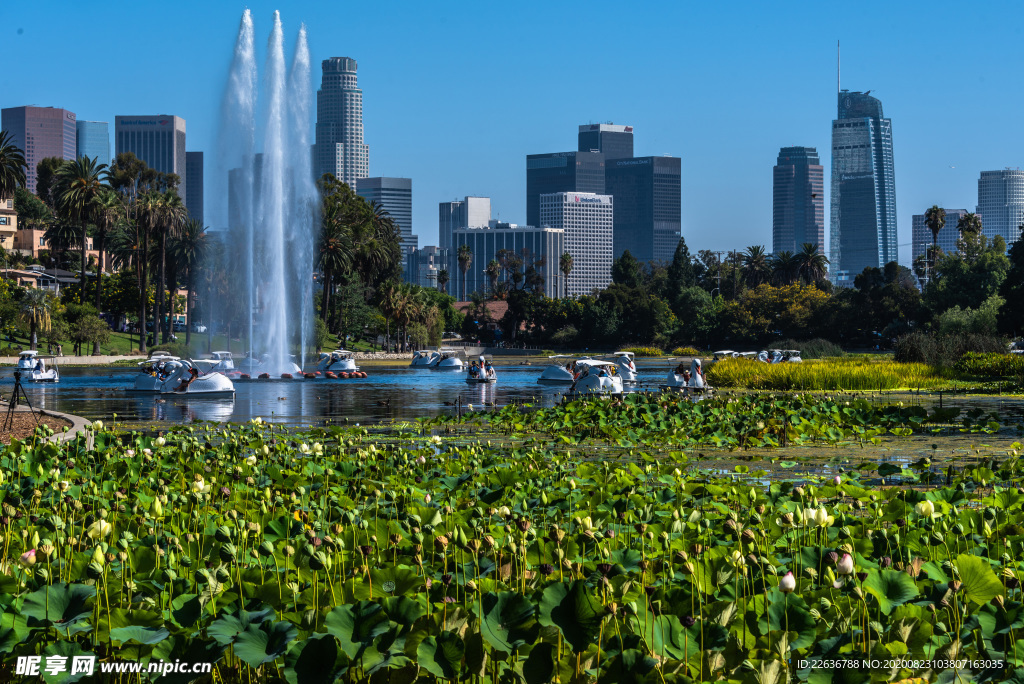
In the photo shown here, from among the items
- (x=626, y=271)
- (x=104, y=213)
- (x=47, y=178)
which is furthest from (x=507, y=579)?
(x=47, y=178)

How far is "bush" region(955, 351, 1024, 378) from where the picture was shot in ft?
135

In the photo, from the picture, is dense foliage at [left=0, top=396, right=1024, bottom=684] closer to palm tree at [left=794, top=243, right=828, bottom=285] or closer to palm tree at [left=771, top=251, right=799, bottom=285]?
palm tree at [left=794, top=243, right=828, bottom=285]

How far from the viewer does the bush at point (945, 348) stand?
4788cm

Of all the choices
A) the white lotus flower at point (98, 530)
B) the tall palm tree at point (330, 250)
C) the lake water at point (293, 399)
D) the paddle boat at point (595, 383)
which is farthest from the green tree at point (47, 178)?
the white lotus flower at point (98, 530)

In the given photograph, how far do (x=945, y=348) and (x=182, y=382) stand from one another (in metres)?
34.0

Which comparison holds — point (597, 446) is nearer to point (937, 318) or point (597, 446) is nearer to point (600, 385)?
point (600, 385)

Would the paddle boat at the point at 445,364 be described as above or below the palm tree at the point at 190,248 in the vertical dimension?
below

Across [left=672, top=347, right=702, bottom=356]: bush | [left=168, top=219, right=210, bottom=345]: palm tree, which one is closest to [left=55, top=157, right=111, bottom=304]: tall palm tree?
[left=168, top=219, right=210, bottom=345]: palm tree

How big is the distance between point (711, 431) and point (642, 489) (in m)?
10.2

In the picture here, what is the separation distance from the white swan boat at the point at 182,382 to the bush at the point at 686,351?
77202 millimetres

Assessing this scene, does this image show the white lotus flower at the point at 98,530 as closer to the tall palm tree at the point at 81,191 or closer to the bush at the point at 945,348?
the bush at the point at 945,348

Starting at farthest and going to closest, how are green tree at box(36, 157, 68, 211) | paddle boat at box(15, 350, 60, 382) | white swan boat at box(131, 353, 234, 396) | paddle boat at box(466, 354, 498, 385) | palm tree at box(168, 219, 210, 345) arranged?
1. green tree at box(36, 157, 68, 211)
2. palm tree at box(168, 219, 210, 345)
3. paddle boat at box(466, 354, 498, 385)
4. paddle boat at box(15, 350, 60, 382)
5. white swan boat at box(131, 353, 234, 396)

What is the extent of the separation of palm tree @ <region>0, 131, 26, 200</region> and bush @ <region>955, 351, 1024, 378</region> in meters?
69.5

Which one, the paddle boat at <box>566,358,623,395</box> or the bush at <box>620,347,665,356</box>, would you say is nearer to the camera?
the paddle boat at <box>566,358,623,395</box>
